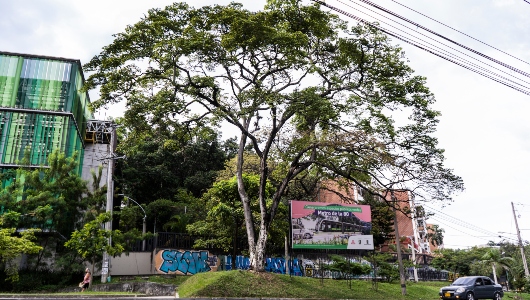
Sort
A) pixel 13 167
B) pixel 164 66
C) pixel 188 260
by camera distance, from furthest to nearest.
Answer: pixel 188 260 < pixel 13 167 < pixel 164 66

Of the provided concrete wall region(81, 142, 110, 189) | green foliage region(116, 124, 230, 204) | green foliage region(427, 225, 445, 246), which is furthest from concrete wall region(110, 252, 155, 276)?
green foliage region(427, 225, 445, 246)

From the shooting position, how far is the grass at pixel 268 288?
1562 centimetres

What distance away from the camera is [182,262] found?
1027 inches

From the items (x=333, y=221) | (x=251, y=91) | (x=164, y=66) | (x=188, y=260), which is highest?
(x=164, y=66)

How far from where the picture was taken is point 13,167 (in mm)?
23766

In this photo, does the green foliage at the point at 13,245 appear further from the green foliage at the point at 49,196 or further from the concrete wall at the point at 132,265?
the concrete wall at the point at 132,265

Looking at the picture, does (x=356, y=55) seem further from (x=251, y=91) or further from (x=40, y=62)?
(x=40, y=62)

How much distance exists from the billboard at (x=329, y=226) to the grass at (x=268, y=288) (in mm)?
3481

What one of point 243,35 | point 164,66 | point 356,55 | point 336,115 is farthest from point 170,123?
point 356,55

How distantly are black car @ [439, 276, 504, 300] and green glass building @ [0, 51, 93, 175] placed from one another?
2188 cm

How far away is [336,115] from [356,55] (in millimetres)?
3032

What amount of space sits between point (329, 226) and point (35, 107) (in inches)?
743

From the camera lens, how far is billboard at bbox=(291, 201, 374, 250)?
2334cm

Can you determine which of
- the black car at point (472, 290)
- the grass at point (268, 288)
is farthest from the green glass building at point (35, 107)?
the black car at point (472, 290)
